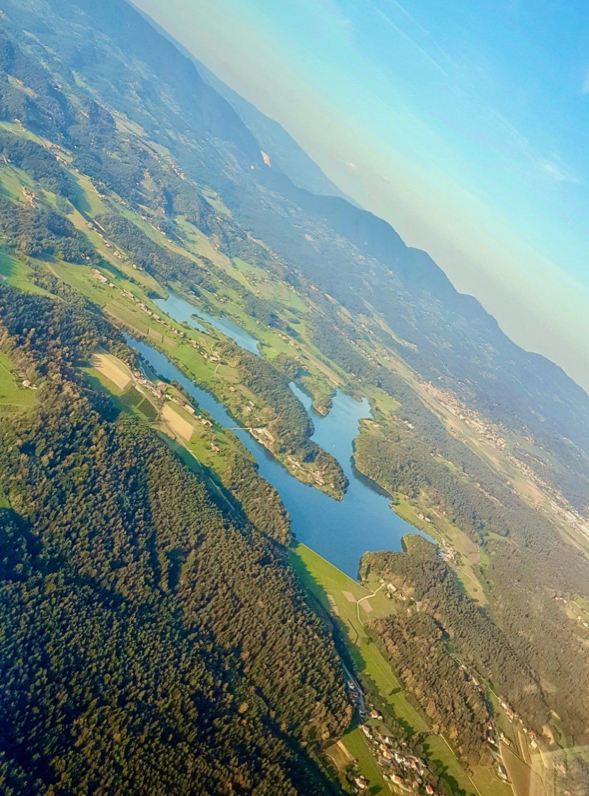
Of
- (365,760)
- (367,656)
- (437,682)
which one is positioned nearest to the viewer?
(365,760)

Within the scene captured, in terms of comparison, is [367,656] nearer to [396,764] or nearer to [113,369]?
[396,764]

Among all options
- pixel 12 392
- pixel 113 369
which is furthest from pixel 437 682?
pixel 113 369

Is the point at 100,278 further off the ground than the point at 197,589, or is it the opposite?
the point at 197,589

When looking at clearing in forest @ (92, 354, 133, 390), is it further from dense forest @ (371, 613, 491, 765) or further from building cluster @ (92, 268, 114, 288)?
dense forest @ (371, 613, 491, 765)

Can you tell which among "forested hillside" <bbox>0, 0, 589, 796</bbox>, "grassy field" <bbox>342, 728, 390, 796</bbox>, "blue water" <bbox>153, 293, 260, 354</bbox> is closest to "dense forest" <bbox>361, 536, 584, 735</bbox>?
"forested hillside" <bbox>0, 0, 589, 796</bbox>

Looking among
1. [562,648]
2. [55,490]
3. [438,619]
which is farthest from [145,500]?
[562,648]

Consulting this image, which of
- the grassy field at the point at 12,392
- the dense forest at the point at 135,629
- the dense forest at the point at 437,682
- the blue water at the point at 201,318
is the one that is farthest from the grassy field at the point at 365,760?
the blue water at the point at 201,318
